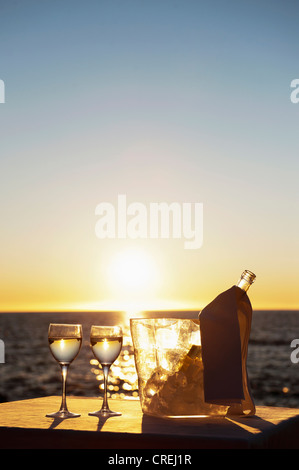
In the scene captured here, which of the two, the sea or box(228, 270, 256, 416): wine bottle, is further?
the sea

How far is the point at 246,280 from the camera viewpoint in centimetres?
252

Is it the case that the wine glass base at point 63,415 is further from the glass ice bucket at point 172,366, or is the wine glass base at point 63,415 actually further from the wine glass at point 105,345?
the glass ice bucket at point 172,366

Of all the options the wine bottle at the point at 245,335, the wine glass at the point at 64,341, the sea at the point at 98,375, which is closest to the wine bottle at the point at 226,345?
the wine bottle at the point at 245,335

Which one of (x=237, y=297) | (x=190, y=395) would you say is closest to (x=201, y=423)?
(x=190, y=395)

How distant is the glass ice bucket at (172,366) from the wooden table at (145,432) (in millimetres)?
50

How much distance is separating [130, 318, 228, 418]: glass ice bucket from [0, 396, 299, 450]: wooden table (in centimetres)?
5

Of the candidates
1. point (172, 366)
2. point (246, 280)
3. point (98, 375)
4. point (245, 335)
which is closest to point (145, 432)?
point (172, 366)

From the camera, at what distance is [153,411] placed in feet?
8.11

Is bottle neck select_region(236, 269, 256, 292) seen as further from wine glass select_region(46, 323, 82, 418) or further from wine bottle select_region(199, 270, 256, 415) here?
wine glass select_region(46, 323, 82, 418)

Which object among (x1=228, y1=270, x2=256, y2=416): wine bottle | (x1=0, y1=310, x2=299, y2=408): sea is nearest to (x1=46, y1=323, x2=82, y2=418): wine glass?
(x1=228, y1=270, x2=256, y2=416): wine bottle

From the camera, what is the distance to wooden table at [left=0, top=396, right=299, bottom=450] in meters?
2.04

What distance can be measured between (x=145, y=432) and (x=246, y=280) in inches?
27.9
